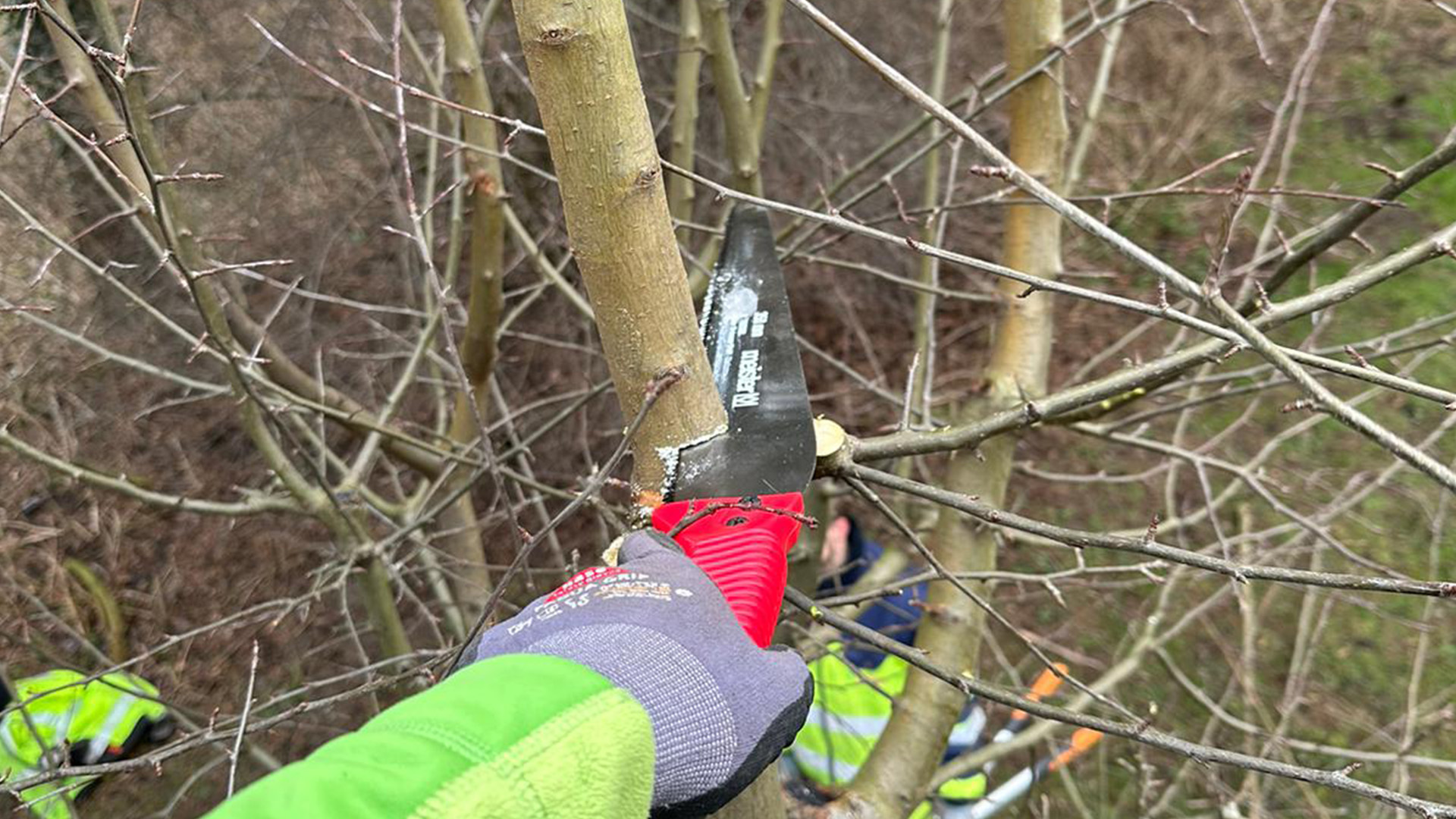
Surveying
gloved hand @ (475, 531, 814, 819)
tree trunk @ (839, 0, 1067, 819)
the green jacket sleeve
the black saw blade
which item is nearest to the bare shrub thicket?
tree trunk @ (839, 0, 1067, 819)

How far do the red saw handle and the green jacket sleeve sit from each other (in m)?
0.34

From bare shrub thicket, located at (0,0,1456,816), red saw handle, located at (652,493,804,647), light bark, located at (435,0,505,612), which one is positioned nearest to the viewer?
red saw handle, located at (652,493,804,647)

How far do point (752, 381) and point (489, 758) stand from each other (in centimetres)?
74

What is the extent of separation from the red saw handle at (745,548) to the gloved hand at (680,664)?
0.10 m

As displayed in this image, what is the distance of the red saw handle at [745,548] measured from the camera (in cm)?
119

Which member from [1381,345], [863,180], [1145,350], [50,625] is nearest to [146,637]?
[50,625]

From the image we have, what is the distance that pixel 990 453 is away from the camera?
6.66 feet

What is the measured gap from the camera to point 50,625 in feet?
14.6

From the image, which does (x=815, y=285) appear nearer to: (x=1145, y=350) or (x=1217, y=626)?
(x=1145, y=350)

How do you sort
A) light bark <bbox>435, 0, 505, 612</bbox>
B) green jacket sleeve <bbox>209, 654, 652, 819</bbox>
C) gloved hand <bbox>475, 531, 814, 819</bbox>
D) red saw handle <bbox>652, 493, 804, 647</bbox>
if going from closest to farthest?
green jacket sleeve <bbox>209, 654, 652, 819</bbox> < gloved hand <bbox>475, 531, 814, 819</bbox> < red saw handle <bbox>652, 493, 804, 647</bbox> < light bark <bbox>435, 0, 505, 612</bbox>

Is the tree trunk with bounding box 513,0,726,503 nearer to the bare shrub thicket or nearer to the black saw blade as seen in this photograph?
the black saw blade

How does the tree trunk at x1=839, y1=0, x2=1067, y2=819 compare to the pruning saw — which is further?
the tree trunk at x1=839, y1=0, x2=1067, y2=819

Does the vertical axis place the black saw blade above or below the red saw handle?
above

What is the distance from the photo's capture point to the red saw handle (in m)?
1.19
